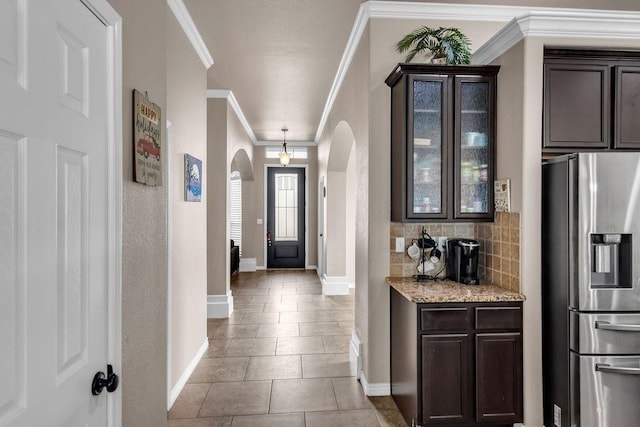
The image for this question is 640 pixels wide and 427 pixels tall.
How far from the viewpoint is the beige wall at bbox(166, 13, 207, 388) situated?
3053mm

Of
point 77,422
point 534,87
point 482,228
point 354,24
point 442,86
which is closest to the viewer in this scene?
point 77,422

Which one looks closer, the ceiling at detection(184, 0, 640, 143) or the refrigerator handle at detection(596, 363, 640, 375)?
the refrigerator handle at detection(596, 363, 640, 375)

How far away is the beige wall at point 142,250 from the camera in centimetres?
156

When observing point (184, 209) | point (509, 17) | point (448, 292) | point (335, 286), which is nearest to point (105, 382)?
point (448, 292)

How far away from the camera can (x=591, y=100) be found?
2.55 m

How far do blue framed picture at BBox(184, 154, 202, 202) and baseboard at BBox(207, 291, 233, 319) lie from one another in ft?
6.51

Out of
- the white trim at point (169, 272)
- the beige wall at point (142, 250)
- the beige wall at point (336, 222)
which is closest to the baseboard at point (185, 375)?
the white trim at point (169, 272)

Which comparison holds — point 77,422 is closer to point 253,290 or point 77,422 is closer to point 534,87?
point 534,87

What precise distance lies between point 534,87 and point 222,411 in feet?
10.3

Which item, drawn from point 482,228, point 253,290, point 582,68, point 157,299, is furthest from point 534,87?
point 253,290

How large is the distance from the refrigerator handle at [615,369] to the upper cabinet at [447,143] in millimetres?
1091

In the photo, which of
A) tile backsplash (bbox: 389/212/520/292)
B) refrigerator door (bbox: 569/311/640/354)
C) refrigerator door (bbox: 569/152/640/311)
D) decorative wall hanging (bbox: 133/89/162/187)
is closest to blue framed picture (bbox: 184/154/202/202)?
decorative wall hanging (bbox: 133/89/162/187)

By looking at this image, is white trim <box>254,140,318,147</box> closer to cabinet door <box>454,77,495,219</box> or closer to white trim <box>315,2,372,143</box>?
white trim <box>315,2,372,143</box>

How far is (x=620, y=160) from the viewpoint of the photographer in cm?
222
